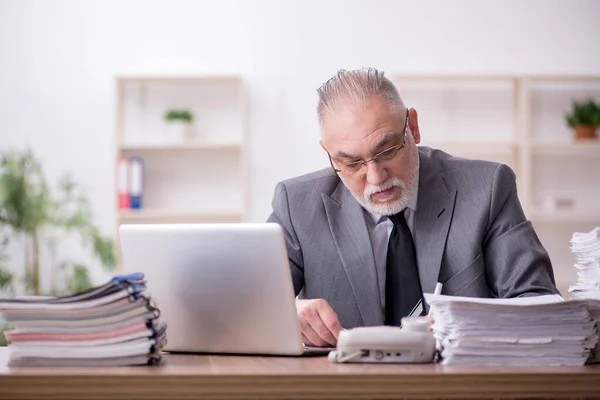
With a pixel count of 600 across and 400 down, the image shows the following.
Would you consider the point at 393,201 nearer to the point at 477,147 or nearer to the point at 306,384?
the point at 306,384

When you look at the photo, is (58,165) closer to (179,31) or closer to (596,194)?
(179,31)

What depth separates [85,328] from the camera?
1484 mm

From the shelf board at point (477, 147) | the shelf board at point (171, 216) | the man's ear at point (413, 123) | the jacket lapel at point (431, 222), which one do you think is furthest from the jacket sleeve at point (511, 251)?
the shelf board at point (171, 216)

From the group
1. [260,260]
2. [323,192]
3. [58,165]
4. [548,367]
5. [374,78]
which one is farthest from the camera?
[58,165]

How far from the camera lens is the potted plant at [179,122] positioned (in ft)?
17.2

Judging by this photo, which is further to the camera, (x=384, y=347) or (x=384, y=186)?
(x=384, y=186)

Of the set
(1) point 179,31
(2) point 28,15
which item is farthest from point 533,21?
(2) point 28,15

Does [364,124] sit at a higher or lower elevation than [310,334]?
higher

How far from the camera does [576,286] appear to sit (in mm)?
1894

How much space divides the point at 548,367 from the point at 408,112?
0.94 metres

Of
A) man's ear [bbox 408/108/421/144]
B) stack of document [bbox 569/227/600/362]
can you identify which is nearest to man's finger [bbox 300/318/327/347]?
stack of document [bbox 569/227/600/362]

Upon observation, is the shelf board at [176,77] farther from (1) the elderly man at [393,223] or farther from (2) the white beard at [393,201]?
(2) the white beard at [393,201]

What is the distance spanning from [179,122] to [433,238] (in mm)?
3321

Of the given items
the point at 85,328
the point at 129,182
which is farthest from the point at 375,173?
the point at 129,182
